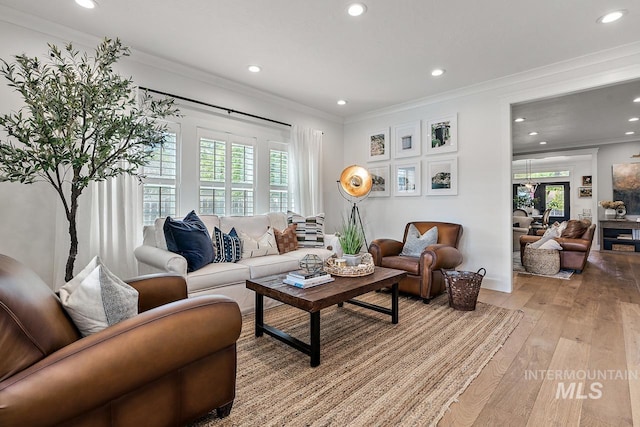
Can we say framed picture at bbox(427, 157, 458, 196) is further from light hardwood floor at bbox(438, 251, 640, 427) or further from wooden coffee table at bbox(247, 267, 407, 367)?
wooden coffee table at bbox(247, 267, 407, 367)

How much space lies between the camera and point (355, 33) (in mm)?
2791

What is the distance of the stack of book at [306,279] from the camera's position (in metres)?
2.34

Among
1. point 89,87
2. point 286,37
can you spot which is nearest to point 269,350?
point 89,87

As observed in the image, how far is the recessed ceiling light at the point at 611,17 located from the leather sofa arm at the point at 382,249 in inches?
111

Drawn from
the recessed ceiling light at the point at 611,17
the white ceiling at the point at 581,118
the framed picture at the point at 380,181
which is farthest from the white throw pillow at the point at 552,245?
the recessed ceiling light at the point at 611,17

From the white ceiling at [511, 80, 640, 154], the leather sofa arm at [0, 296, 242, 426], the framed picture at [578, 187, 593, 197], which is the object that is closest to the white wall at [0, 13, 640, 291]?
the white ceiling at [511, 80, 640, 154]

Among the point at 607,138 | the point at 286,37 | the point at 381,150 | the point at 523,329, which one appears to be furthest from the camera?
the point at 607,138

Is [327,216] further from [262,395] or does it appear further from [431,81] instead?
[262,395]

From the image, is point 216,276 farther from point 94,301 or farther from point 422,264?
point 422,264

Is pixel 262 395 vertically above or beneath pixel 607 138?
beneath

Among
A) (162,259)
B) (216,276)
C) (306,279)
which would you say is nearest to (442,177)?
(306,279)

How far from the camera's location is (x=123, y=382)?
112 cm

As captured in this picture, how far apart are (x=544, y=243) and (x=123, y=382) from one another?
5.98 meters

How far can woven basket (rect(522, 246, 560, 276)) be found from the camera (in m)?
4.77
